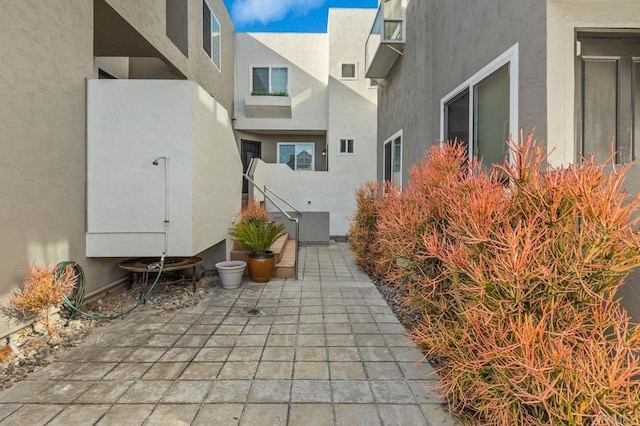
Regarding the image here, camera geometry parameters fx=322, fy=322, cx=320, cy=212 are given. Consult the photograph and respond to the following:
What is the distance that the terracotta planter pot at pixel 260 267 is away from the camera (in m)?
5.67

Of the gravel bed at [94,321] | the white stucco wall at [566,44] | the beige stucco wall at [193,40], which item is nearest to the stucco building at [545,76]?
the white stucco wall at [566,44]

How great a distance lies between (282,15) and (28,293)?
47.7 feet

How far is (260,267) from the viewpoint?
223 inches

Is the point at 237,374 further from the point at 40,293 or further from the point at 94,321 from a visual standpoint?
the point at 94,321

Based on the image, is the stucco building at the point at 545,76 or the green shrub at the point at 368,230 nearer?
the stucco building at the point at 545,76

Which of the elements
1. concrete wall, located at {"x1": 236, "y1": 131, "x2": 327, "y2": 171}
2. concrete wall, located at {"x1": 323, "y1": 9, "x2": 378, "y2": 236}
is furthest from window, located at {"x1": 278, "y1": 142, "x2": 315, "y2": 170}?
concrete wall, located at {"x1": 323, "y1": 9, "x2": 378, "y2": 236}

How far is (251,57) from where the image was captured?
1333 centimetres

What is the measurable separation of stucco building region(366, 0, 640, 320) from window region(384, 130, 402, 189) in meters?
2.01

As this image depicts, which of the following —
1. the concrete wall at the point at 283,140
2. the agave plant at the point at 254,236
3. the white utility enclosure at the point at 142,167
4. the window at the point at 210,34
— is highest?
the window at the point at 210,34

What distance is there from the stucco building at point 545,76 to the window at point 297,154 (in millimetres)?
9850

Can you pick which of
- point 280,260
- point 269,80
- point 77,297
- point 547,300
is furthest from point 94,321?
point 269,80

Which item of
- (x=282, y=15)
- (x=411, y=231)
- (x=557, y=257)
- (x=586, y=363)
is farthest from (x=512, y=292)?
(x=282, y=15)

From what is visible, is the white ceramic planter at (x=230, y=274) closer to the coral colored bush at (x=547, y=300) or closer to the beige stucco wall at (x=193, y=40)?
the coral colored bush at (x=547, y=300)

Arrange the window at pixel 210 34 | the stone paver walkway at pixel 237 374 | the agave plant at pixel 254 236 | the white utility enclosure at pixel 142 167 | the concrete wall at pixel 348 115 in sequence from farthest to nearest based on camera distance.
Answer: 1. the concrete wall at pixel 348 115
2. the window at pixel 210 34
3. the agave plant at pixel 254 236
4. the white utility enclosure at pixel 142 167
5. the stone paver walkway at pixel 237 374
